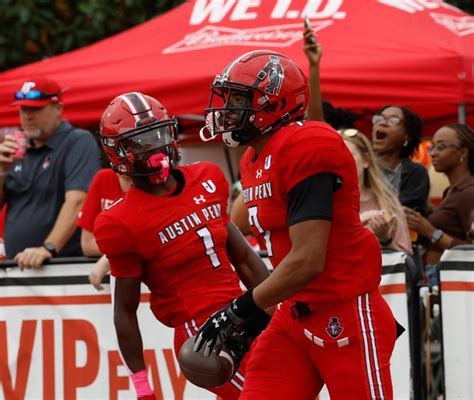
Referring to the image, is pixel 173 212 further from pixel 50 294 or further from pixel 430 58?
pixel 430 58

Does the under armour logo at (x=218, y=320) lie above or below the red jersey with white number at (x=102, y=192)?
above

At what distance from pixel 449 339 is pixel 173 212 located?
78.7 inches

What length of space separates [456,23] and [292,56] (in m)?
1.40

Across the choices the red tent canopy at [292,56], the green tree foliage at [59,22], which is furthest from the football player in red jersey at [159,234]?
the green tree foliage at [59,22]

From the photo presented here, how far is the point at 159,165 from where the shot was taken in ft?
15.6

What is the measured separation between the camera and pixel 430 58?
7918mm

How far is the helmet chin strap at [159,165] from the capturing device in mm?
4742

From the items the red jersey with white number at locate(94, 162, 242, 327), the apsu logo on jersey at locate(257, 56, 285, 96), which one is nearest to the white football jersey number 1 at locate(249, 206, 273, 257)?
the apsu logo on jersey at locate(257, 56, 285, 96)

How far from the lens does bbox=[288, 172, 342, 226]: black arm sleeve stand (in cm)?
394

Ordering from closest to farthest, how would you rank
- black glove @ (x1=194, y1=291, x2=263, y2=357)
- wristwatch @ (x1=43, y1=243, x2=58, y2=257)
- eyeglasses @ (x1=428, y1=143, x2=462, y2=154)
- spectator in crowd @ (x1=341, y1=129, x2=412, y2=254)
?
black glove @ (x1=194, y1=291, x2=263, y2=357)
spectator in crowd @ (x1=341, y1=129, x2=412, y2=254)
wristwatch @ (x1=43, y1=243, x2=58, y2=257)
eyeglasses @ (x1=428, y1=143, x2=462, y2=154)

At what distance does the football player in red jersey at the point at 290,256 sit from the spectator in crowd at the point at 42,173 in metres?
2.63

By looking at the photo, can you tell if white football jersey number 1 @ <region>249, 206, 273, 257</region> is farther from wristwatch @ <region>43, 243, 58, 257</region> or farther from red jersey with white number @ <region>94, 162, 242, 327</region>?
wristwatch @ <region>43, 243, 58, 257</region>

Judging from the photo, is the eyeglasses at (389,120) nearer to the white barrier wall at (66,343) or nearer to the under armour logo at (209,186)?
the white barrier wall at (66,343)

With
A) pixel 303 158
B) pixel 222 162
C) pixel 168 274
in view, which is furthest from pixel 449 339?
pixel 222 162
